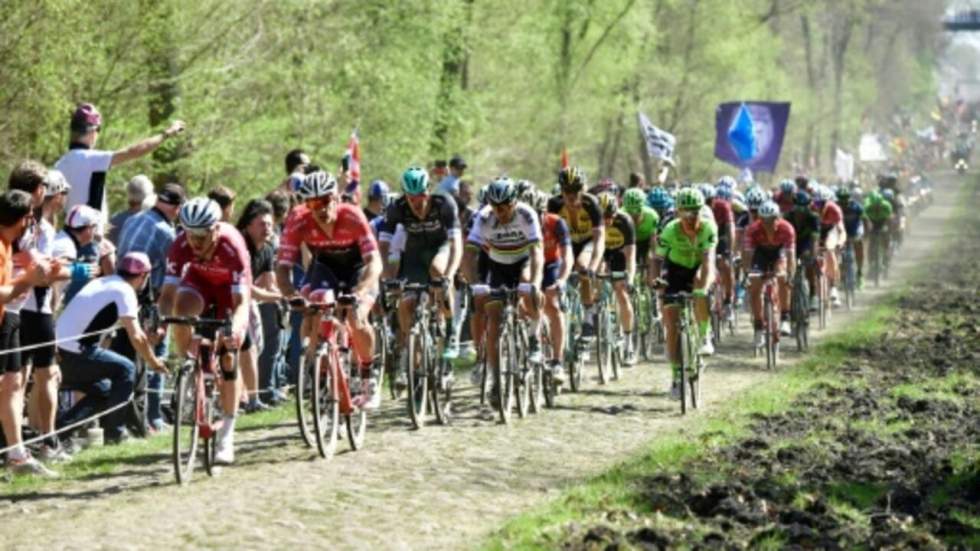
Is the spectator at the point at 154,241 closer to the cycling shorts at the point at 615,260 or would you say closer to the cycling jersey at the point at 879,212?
the cycling shorts at the point at 615,260

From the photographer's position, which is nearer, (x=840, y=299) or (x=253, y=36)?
(x=253, y=36)

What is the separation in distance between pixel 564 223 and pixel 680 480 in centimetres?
587

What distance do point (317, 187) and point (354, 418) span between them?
5.68 ft

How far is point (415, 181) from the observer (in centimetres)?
1702

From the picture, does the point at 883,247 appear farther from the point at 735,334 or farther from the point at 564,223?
the point at 564,223

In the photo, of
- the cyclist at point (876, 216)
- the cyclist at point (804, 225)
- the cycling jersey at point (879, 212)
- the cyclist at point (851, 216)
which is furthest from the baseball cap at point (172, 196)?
the cycling jersey at point (879, 212)

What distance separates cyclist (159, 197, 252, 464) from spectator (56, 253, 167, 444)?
0.83 metres

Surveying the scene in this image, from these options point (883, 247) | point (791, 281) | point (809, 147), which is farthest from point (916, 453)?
point (809, 147)

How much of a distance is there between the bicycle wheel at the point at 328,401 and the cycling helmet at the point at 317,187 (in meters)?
1.20

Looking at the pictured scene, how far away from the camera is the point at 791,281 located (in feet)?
82.9

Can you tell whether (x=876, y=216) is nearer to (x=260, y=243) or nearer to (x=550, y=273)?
(x=550, y=273)

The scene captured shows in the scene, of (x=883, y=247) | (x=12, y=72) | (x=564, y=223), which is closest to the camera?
(x=564, y=223)

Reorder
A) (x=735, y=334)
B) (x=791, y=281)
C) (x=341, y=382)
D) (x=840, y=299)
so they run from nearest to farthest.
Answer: (x=341, y=382) < (x=791, y=281) < (x=735, y=334) < (x=840, y=299)

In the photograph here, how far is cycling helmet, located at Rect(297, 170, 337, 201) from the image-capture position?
14.8 metres
